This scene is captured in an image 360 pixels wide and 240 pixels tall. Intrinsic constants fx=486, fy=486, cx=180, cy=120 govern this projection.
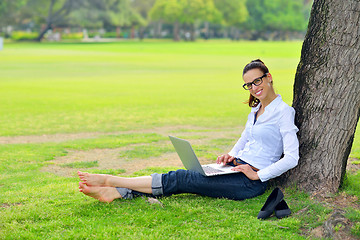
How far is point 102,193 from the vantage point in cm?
481

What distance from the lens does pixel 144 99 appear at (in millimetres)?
16281

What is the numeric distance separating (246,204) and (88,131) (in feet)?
21.3

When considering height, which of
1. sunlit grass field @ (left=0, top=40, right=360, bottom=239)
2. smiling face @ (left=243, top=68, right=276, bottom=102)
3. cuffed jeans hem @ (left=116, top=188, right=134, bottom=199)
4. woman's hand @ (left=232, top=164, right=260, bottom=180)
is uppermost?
smiling face @ (left=243, top=68, right=276, bottom=102)

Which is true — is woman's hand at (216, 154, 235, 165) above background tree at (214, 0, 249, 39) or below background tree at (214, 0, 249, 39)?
below

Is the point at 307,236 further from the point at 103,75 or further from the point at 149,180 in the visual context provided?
the point at 103,75

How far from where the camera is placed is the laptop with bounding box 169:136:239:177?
4.75 metres

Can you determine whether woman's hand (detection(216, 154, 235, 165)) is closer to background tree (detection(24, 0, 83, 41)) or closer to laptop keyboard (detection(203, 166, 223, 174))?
laptop keyboard (detection(203, 166, 223, 174))

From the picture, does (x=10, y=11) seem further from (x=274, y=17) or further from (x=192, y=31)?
(x=274, y=17)

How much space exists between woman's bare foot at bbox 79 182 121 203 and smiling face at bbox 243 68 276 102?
1729 millimetres

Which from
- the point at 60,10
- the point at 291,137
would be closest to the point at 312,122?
→ the point at 291,137

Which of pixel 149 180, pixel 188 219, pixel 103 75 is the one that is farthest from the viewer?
pixel 103 75

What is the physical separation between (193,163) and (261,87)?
103cm

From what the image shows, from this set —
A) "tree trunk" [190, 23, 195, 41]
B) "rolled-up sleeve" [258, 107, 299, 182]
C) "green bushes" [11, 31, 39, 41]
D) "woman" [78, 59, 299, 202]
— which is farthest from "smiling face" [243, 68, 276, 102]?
"tree trunk" [190, 23, 195, 41]

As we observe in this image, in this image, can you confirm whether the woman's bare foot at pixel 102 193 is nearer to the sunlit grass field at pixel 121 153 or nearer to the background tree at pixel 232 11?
the sunlit grass field at pixel 121 153
